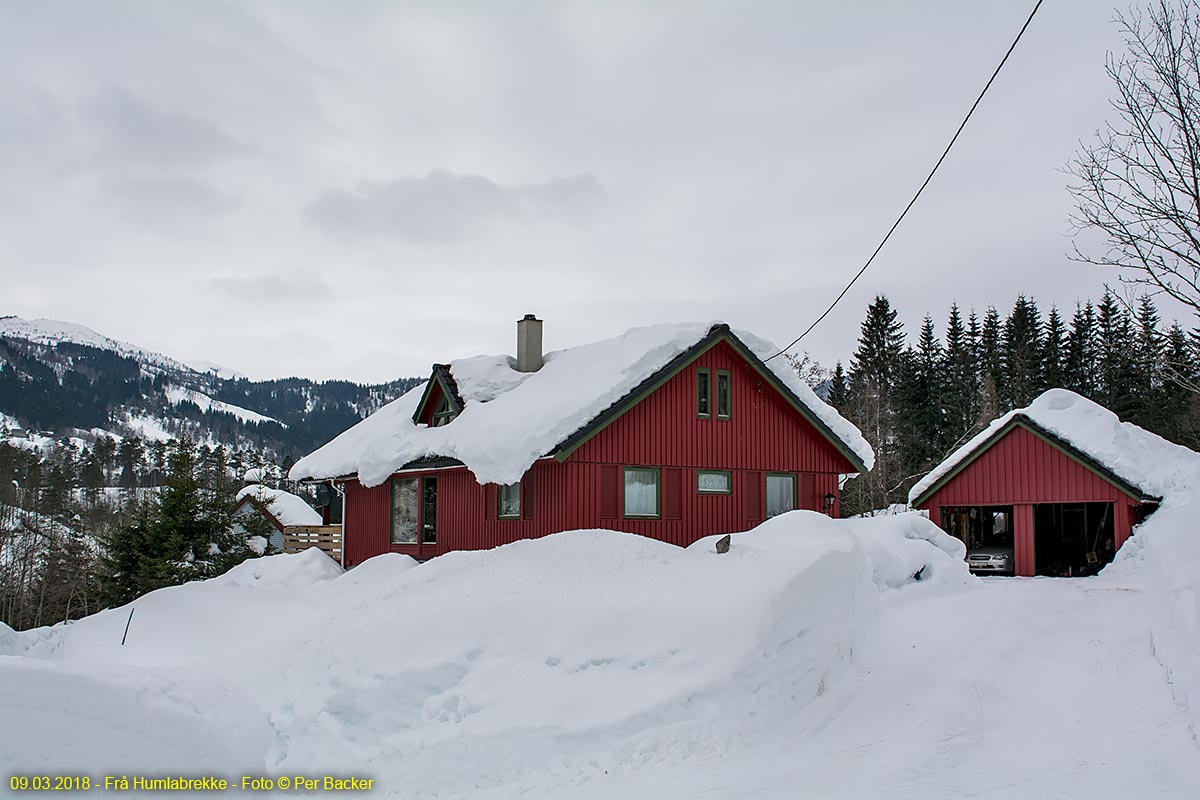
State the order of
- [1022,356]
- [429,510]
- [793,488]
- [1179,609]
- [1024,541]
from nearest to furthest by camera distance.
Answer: [1179,609] → [793,488] → [429,510] → [1024,541] → [1022,356]

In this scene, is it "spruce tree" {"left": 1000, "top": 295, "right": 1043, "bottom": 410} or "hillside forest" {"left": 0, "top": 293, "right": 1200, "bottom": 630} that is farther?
"spruce tree" {"left": 1000, "top": 295, "right": 1043, "bottom": 410}

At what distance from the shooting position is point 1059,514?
29.3 m

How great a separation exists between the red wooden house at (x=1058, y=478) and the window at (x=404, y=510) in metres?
14.3

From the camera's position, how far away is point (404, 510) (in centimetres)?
2486

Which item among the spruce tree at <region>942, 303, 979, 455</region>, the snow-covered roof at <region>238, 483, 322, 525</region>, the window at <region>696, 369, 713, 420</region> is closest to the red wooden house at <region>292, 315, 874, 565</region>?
the window at <region>696, 369, 713, 420</region>

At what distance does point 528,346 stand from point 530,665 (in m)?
14.7

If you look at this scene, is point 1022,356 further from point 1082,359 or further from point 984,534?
point 984,534

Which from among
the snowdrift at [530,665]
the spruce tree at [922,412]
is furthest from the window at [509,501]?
the spruce tree at [922,412]

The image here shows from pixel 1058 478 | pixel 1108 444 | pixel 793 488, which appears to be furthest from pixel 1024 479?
pixel 793 488

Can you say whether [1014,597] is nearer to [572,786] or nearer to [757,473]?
[757,473]

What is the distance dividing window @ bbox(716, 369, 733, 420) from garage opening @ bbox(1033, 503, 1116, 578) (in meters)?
10.3

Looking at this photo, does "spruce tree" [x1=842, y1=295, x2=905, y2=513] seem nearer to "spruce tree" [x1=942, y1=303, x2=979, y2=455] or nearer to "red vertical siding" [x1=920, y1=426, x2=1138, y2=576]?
"spruce tree" [x1=942, y1=303, x2=979, y2=455]

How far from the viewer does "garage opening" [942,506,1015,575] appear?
26078mm

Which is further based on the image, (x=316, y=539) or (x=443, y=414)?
(x=316, y=539)
